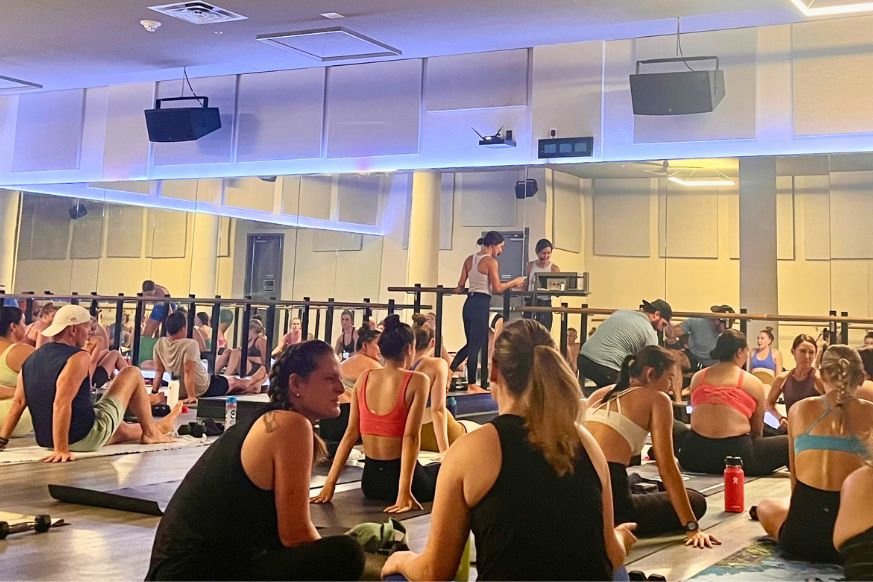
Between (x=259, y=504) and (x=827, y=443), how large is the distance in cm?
215

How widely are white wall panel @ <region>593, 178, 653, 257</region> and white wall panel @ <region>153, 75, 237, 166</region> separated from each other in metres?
4.00

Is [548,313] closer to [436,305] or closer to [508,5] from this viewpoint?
[436,305]

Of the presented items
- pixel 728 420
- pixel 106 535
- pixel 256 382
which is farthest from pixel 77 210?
pixel 728 420

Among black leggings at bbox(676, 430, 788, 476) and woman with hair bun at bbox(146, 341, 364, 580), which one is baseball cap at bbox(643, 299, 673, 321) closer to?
black leggings at bbox(676, 430, 788, 476)

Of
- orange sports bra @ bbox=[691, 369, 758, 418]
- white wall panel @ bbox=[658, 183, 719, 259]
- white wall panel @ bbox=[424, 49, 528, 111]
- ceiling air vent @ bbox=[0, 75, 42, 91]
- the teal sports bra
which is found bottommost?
the teal sports bra

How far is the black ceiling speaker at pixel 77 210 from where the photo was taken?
10.8m

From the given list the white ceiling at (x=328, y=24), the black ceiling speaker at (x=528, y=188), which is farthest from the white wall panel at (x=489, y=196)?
the white ceiling at (x=328, y=24)

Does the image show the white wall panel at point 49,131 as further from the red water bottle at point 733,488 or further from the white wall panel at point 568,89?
the red water bottle at point 733,488

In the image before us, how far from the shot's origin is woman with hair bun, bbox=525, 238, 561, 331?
807cm

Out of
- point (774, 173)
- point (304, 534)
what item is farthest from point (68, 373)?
point (774, 173)

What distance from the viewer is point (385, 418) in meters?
4.33

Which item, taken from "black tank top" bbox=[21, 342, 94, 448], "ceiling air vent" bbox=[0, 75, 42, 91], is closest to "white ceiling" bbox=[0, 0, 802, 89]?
"ceiling air vent" bbox=[0, 75, 42, 91]

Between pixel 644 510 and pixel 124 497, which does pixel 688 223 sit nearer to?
pixel 644 510

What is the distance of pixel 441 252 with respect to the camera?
902cm
